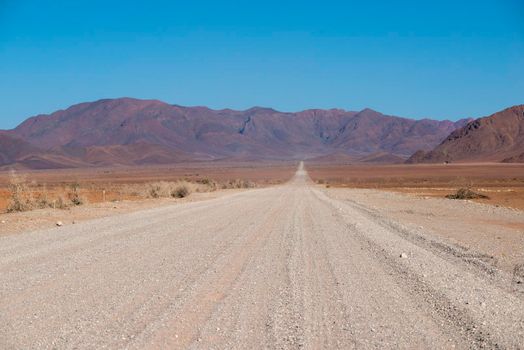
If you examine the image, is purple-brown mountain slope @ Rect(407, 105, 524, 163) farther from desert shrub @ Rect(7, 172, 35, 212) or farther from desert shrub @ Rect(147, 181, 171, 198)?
desert shrub @ Rect(7, 172, 35, 212)

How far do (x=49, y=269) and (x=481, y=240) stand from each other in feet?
35.1

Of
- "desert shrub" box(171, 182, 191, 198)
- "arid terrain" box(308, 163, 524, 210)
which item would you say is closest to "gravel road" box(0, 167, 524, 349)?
"arid terrain" box(308, 163, 524, 210)

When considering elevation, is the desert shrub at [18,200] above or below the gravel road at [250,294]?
above

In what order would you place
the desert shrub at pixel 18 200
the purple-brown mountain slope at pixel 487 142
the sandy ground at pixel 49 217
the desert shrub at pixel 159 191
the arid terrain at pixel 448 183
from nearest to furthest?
the sandy ground at pixel 49 217 < the desert shrub at pixel 18 200 < the desert shrub at pixel 159 191 < the arid terrain at pixel 448 183 < the purple-brown mountain slope at pixel 487 142

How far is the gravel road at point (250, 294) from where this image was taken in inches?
253

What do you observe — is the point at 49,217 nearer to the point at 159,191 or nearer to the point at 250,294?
the point at 250,294

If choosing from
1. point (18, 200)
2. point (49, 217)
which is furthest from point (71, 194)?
point (49, 217)

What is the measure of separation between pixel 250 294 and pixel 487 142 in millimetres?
185536

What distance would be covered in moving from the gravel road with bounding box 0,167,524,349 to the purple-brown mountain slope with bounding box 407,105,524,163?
537ft

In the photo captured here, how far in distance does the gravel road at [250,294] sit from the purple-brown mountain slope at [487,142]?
16366cm

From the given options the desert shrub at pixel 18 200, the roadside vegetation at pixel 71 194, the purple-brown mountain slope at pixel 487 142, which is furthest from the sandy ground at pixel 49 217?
the purple-brown mountain slope at pixel 487 142

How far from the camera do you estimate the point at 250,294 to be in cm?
844

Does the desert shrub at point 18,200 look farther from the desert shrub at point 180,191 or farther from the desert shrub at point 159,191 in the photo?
the desert shrub at point 180,191

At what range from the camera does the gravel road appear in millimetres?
6438
